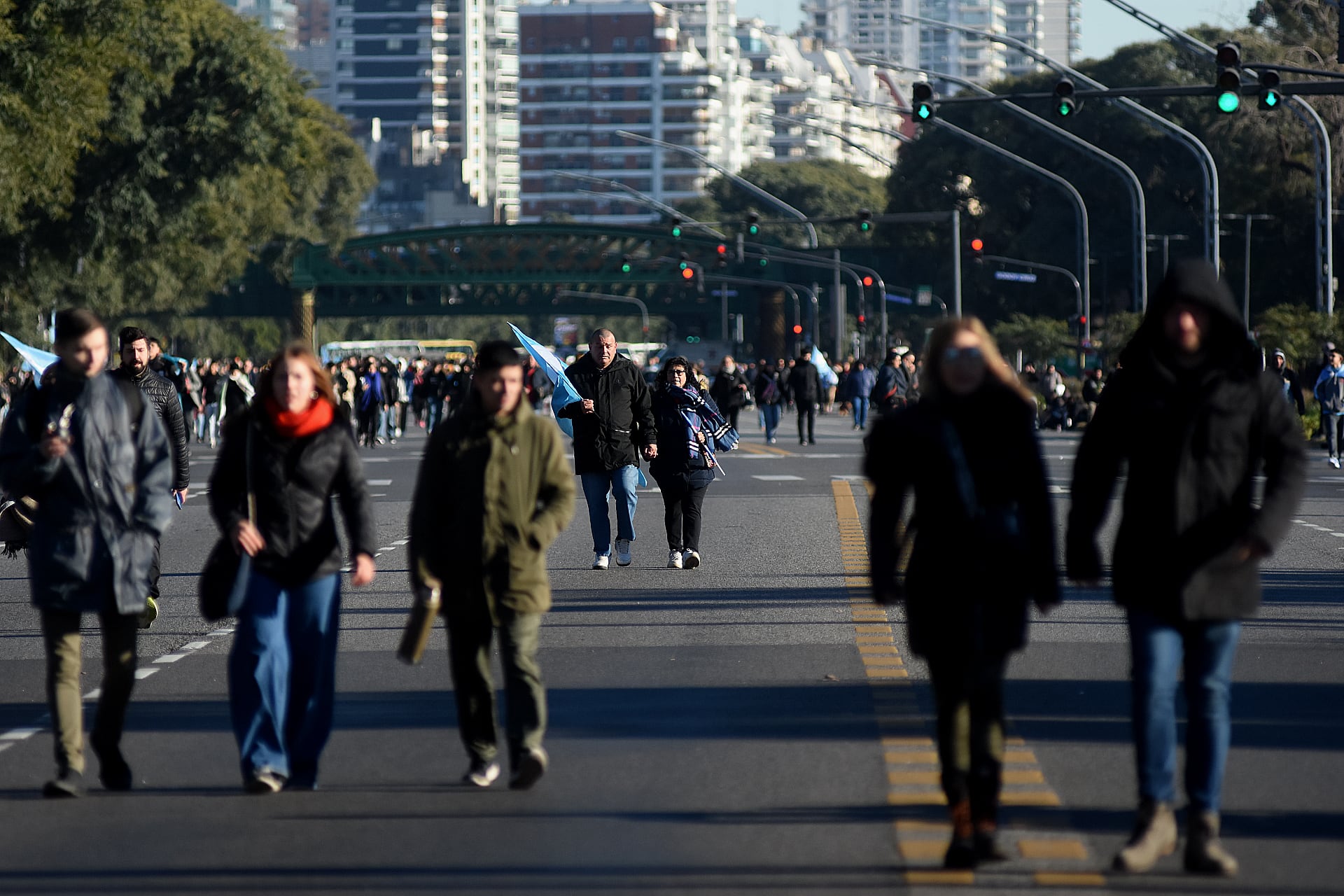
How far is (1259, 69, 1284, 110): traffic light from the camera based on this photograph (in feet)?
73.6

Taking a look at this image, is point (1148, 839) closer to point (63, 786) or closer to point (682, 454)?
point (63, 786)

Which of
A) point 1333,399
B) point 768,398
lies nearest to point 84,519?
point 1333,399

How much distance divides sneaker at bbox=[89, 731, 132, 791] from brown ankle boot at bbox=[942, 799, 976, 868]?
2.86m

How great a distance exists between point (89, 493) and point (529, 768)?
1649 mm

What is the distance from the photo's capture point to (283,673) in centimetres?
710

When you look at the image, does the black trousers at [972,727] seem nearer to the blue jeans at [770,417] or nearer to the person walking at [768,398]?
the person walking at [768,398]

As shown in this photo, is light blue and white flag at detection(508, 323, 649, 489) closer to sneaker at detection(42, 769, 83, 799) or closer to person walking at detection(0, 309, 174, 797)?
person walking at detection(0, 309, 174, 797)

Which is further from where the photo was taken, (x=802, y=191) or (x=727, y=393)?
(x=802, y=191)

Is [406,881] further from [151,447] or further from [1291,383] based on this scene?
[1291,383]

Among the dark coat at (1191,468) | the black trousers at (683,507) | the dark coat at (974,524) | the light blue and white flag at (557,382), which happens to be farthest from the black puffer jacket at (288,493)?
the black trousers at (683,507)

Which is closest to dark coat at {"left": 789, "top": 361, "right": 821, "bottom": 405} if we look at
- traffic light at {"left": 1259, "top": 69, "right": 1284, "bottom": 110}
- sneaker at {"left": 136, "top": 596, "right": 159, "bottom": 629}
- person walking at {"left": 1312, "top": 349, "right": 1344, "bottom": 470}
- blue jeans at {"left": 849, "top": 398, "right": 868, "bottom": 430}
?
blue jeans at {"left": 849, "top": 398, "right": 868, "bottom": 430}

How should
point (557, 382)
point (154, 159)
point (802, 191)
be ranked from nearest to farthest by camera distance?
1. point (557, 382)
2. point (154, 159)
3. point (802, 191)

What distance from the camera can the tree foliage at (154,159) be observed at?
4128 cm

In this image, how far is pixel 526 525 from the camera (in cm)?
703
